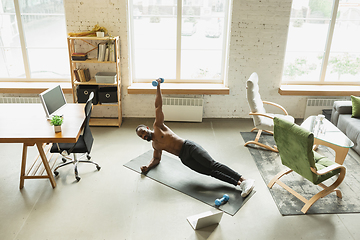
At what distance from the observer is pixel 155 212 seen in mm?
3346

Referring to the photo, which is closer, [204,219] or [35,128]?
[204,219]

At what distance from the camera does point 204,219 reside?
3.03 metres

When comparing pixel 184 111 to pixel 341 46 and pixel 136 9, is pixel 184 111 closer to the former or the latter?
pixel 136 9

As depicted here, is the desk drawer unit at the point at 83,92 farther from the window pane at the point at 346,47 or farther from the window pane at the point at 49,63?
the window pane at the point at 346,47

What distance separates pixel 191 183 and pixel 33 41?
159 inches

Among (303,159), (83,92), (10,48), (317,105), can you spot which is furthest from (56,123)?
(317,105)

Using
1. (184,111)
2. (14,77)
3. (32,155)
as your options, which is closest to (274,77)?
(184,111)

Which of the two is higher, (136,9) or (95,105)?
(136,9)

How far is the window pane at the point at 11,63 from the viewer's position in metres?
5.60

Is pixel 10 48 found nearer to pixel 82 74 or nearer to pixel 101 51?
pixel 82 74

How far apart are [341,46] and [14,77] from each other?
6338 millimetres

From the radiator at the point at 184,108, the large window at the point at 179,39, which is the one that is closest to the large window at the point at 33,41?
the large window at the point at 179,39

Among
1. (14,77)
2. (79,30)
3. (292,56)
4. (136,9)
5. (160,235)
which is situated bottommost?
(160,235)

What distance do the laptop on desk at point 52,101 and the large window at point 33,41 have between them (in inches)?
68.6
